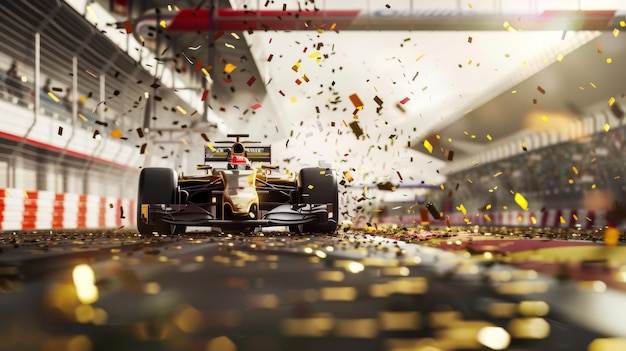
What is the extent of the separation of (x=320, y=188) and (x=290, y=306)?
6623 mm

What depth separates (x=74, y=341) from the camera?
1.98 meters

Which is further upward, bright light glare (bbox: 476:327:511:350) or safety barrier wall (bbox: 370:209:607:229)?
safety barrier wall (bbox: 370:209:607:229)

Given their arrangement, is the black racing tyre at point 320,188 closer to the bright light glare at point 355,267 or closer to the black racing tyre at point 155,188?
the black racing tyre at point 155,188

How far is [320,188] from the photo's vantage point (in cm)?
922

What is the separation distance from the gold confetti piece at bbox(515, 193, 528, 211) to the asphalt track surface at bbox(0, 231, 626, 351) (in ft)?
58.6

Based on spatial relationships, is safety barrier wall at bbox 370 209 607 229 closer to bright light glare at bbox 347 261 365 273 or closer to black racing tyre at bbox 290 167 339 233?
black racing tyre at bbox 290 167 339 233

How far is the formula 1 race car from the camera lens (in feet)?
28.2

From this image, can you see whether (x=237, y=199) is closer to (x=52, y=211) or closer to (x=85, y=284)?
(x=85, y=284)

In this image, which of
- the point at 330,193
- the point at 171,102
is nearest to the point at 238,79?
the point at 171,102

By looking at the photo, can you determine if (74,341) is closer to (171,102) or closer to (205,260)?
(205,260)

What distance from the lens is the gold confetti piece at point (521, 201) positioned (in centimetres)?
2145

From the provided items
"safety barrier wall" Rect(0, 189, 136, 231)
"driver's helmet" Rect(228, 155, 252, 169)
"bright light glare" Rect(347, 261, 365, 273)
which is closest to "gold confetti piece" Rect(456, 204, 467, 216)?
"safety barrier wall" Rect(0, 189, 136, 231)

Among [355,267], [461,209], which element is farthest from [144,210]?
[461,209]

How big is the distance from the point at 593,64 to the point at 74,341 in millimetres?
21098
